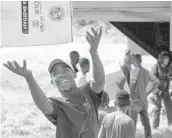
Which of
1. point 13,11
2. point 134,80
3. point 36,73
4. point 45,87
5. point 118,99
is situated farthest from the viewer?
point 36,73

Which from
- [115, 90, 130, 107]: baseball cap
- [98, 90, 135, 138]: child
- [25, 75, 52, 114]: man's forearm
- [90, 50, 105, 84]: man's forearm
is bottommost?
[98, 90, 135, 138]: child

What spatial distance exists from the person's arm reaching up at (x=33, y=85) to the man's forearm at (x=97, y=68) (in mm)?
397

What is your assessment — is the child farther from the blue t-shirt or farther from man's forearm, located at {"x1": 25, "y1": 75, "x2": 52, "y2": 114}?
man's forearm, located at {"x1": 25, "y1": 75, "x2": 52, "y2": 114}

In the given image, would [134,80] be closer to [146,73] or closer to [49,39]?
[146,73]

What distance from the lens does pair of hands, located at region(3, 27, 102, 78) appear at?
3969mm

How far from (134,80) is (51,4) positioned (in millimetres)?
2692

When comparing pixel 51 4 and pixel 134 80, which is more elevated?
pixel 51 4

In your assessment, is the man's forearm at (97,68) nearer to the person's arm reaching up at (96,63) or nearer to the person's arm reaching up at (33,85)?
the person's arm reaching up at (96,63)

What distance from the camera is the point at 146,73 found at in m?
8.70

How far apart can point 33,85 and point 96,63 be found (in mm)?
480

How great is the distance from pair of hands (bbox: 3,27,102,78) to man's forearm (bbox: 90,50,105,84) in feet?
0.14

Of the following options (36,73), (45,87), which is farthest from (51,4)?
(36,73)

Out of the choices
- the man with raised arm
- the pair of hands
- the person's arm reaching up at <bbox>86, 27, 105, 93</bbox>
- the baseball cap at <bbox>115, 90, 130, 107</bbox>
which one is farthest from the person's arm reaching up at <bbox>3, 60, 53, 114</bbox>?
the baseball cap at <bbox>115, 90, 130, 107</bbox>

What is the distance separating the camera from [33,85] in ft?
13.2
